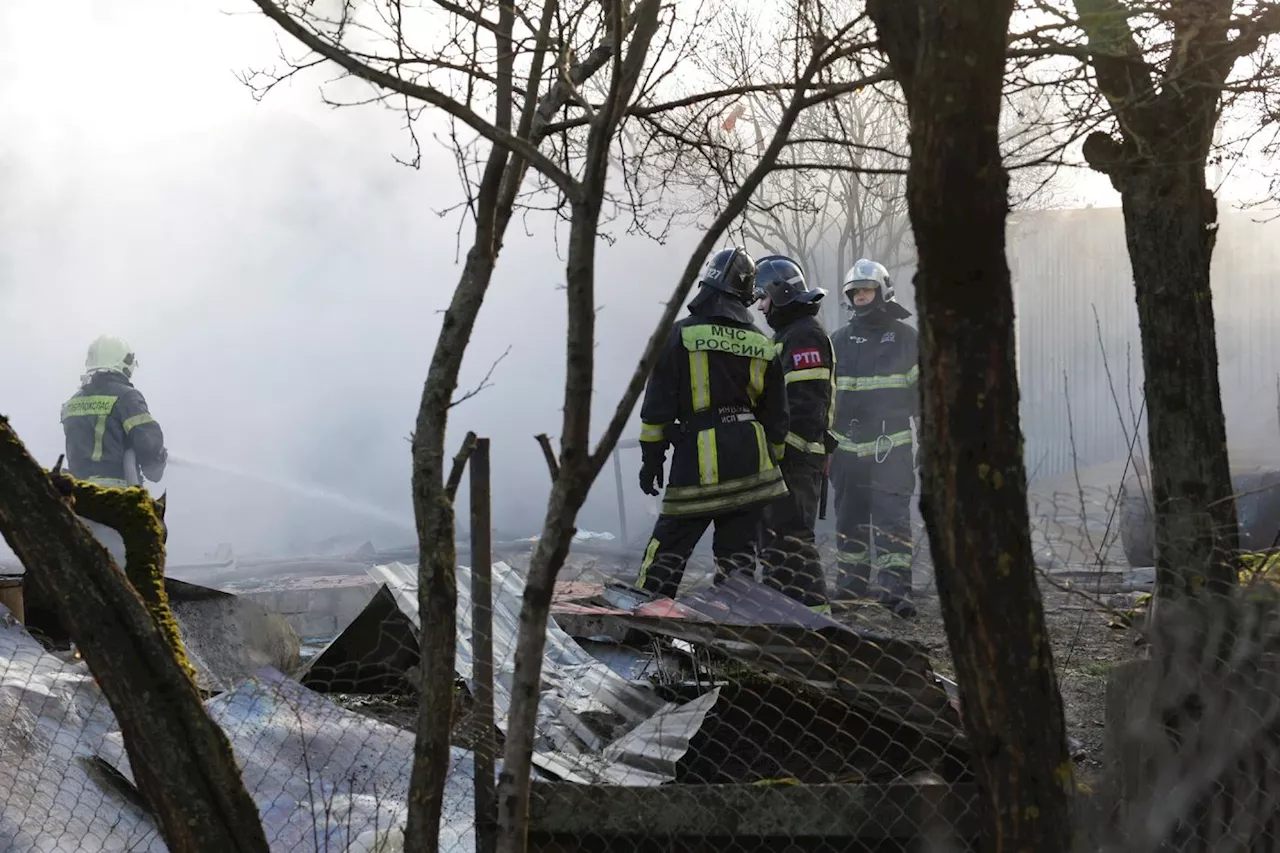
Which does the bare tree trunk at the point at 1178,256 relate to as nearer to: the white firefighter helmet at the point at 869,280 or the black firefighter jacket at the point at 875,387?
the black firefighter jacket at the point at 875,387

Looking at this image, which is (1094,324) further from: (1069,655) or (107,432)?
(1069,655)

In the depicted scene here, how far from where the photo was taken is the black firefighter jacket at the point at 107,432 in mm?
7262

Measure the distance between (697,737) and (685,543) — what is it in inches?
86.2

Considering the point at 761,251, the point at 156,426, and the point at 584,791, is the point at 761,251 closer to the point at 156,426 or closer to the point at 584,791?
the point at 156,426

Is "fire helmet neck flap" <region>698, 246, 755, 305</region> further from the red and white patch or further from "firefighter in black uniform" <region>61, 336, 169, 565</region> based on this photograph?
"firefighter in black uniform" <region>61, 336, 169, 565</region>

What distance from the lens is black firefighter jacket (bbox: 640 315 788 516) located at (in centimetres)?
565

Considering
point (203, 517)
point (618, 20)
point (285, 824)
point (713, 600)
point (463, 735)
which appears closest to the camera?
point (618, 20)

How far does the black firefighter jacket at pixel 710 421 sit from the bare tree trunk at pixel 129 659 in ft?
12.0

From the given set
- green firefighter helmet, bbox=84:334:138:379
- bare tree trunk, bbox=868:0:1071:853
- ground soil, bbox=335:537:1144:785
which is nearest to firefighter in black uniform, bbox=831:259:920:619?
ground soil, bbox=335:537:1144:785

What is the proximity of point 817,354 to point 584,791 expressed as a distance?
4068 mm

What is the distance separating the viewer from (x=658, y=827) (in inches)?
113

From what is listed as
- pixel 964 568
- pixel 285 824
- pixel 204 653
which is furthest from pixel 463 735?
pixel 964 568

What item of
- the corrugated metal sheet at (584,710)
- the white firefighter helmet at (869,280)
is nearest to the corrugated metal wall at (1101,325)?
the white firefighter helmet at (869,280)

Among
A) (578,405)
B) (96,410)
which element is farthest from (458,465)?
(96,410)
